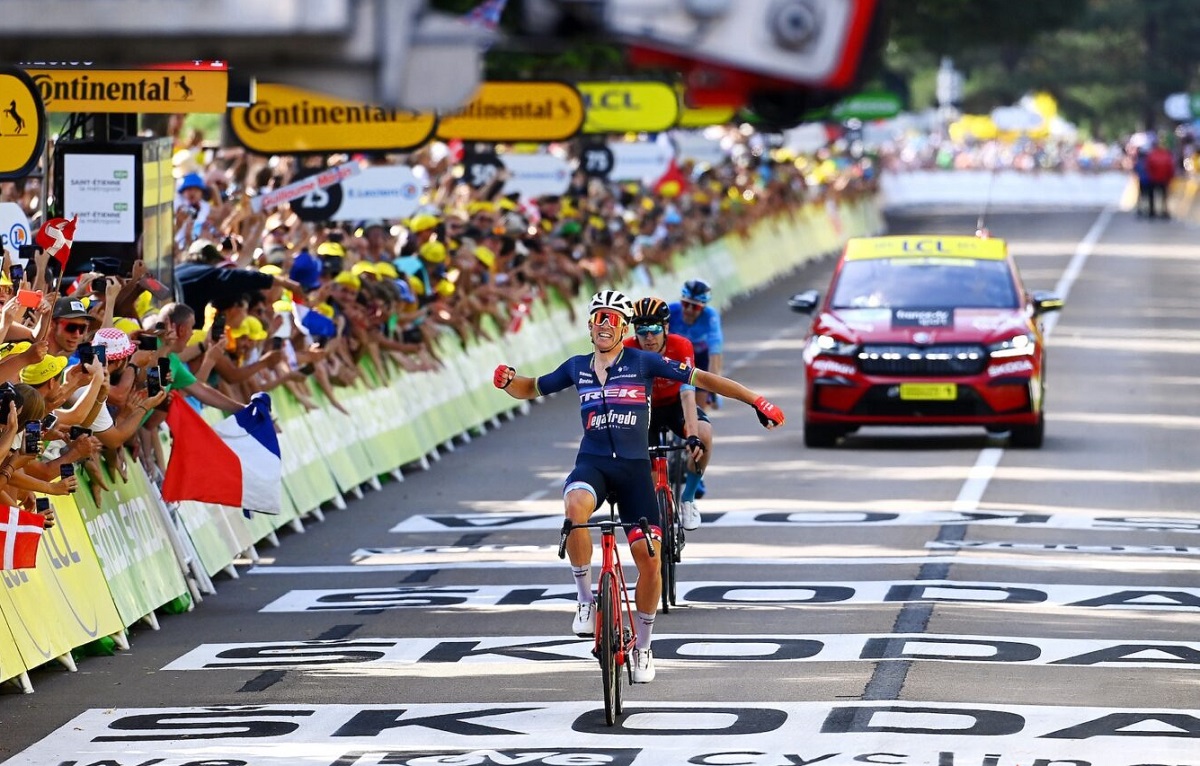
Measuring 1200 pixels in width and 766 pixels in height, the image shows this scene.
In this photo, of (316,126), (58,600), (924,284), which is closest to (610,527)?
(58,600)

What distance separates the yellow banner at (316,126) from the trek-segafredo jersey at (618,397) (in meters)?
6.46

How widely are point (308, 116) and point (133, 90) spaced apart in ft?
10.4

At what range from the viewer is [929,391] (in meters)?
22.2

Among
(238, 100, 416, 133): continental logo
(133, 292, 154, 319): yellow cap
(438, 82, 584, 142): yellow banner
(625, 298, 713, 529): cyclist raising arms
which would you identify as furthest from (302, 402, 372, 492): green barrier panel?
(625, 298, 713, 529): cyclist raising arms

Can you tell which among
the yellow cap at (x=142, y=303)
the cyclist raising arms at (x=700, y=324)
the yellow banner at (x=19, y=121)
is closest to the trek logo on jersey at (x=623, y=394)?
the yellow cap at (x=142, y=303)

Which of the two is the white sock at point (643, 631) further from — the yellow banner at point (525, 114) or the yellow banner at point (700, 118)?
the yellow banner at point (700, 118)

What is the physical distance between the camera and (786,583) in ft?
51.0

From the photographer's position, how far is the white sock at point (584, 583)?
12.0 m

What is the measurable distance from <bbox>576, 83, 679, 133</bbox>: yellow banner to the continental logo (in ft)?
28.6

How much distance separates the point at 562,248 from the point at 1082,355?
705cm

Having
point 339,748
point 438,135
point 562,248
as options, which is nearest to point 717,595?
point 339,748

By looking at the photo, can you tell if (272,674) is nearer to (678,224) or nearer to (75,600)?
(75,600)

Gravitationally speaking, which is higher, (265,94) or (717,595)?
(265,94)

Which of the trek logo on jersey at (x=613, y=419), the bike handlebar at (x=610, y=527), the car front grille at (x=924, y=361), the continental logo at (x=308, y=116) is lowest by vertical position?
the car front grille at (x=924, y=361)
